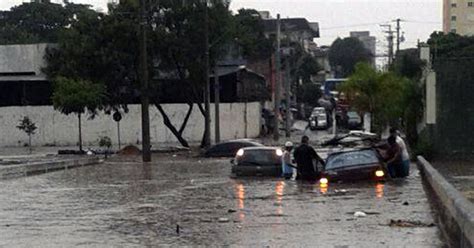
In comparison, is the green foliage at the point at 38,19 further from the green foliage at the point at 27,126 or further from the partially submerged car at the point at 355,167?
the partially submerged car at the point at 355,167

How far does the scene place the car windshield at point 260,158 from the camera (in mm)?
32344

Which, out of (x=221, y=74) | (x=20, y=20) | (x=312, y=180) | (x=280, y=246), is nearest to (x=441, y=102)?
(x=312, y=180)

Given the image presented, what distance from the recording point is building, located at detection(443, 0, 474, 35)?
172m

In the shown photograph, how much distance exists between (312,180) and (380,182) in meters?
2.75

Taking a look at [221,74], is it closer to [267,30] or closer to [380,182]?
[380,182]

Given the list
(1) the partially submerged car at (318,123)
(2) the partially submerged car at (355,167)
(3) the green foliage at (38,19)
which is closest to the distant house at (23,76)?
(1) the partially submerged car at (318,123)

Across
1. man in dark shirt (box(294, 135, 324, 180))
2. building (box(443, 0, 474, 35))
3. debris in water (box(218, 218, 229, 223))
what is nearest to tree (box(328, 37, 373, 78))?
building (box(443, 0, 474, 35))

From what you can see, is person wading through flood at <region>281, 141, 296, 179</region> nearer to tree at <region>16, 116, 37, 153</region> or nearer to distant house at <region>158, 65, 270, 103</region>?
distant house at <region>158, 65, 270, 103</region>

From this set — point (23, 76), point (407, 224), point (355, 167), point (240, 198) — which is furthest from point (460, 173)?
point (23, 76)

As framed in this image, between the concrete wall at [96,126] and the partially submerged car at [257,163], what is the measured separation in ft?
Result: 129

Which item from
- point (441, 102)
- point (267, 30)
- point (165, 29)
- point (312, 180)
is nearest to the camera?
point (312, 180)

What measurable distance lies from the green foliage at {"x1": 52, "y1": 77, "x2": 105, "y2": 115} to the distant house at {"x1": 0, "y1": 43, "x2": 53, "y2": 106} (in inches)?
670

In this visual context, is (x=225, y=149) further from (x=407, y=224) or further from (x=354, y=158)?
(x=407, y=224)

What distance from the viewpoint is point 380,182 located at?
88.5 ft
